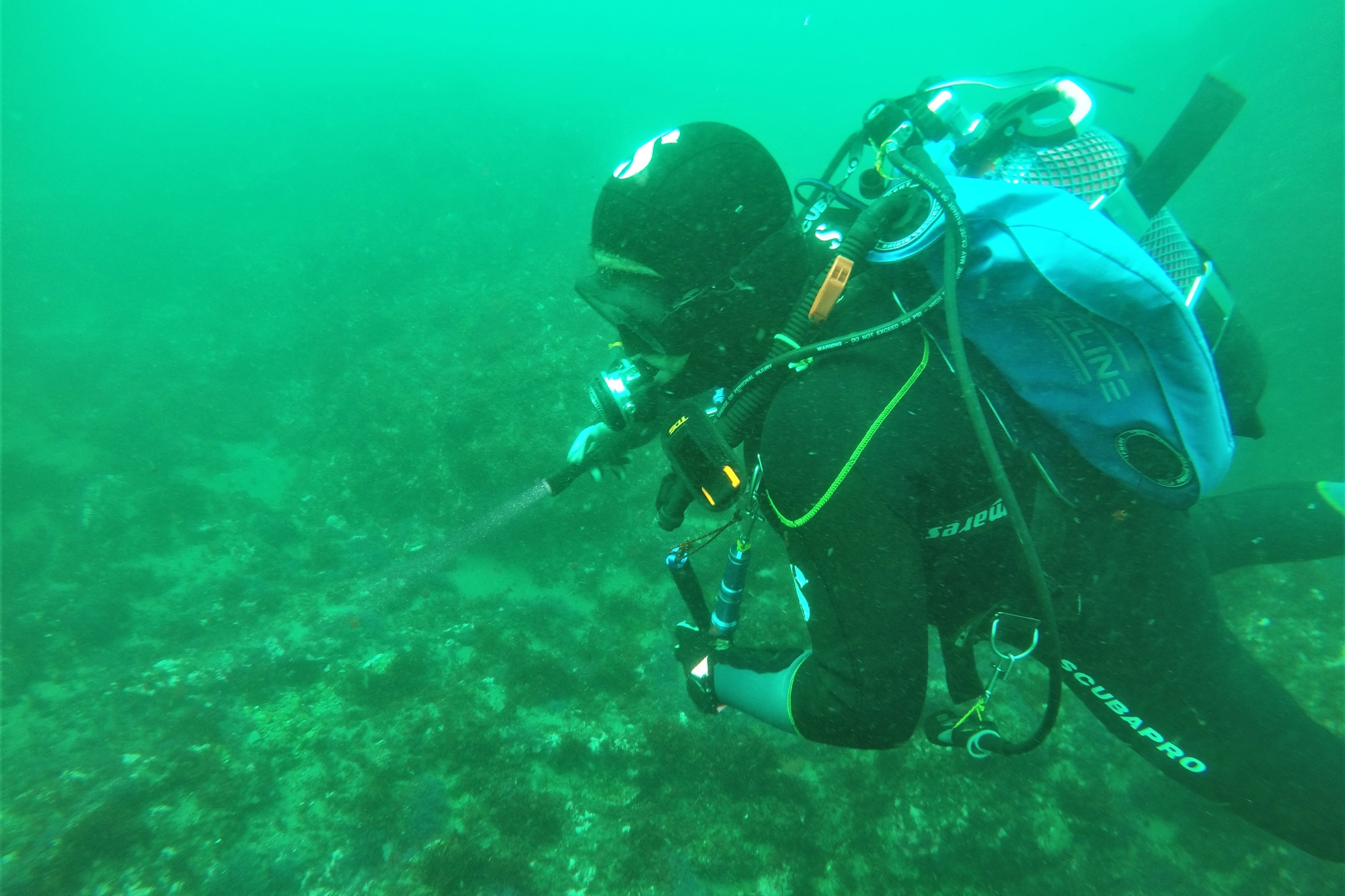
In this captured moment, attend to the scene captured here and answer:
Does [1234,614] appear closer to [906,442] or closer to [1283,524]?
[1283,524]

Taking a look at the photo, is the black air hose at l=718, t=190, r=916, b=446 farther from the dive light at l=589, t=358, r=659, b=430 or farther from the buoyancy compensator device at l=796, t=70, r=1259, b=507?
the dive light at l=589, t=358, r=659, b=430

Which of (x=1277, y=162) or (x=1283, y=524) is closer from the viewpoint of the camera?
(x=1283, y=524)

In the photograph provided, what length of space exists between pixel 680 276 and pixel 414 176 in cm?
1639

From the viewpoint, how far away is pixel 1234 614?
3.68 meters

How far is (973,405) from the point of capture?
1362 millimetres

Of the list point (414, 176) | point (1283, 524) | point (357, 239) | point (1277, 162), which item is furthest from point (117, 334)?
point (1277, 162)

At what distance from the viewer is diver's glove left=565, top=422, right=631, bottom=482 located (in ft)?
9.42

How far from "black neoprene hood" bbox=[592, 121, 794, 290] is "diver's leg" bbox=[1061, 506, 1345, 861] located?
1.54 meters

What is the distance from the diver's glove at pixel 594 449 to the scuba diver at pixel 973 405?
76cm

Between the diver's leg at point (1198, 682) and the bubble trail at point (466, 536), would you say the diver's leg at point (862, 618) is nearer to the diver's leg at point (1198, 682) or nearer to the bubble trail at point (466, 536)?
the diver's leg at point (1198, 682)

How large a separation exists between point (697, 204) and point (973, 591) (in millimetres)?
1619

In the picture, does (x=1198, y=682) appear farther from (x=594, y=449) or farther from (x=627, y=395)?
(x=594, y=449)

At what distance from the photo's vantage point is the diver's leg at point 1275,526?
2.93m

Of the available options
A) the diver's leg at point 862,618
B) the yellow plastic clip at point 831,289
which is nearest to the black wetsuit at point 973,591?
the diver's leg at point 862,618
